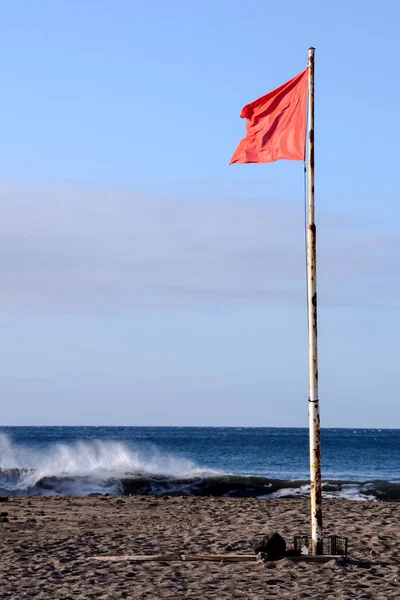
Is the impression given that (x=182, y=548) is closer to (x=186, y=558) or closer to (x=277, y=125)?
(x=186, y=558)

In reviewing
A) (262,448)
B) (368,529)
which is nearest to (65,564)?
(368,529)

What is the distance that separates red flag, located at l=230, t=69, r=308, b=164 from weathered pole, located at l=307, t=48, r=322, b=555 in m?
0.17

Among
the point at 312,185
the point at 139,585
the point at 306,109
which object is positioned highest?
the point at 306,109

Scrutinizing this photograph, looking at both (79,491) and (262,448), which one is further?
(262,448)

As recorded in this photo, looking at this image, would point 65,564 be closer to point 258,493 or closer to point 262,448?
point 258,493

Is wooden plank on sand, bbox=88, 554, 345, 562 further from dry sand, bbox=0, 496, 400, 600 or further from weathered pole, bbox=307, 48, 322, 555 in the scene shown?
weathered pole, bbox=307, 48, 322, 555

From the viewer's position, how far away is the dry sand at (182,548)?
12891 mm

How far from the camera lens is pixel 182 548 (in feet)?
53.9

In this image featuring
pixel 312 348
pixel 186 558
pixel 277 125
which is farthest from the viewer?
pixel 186 558

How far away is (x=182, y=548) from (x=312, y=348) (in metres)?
4.50

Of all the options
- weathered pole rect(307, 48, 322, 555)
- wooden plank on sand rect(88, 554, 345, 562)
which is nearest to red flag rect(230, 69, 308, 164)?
weathered pole rect(307, 48, 322, 555)

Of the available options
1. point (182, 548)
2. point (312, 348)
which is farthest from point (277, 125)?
point (182, 548)

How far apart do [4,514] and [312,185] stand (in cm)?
1195

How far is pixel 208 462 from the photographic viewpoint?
231 ft
